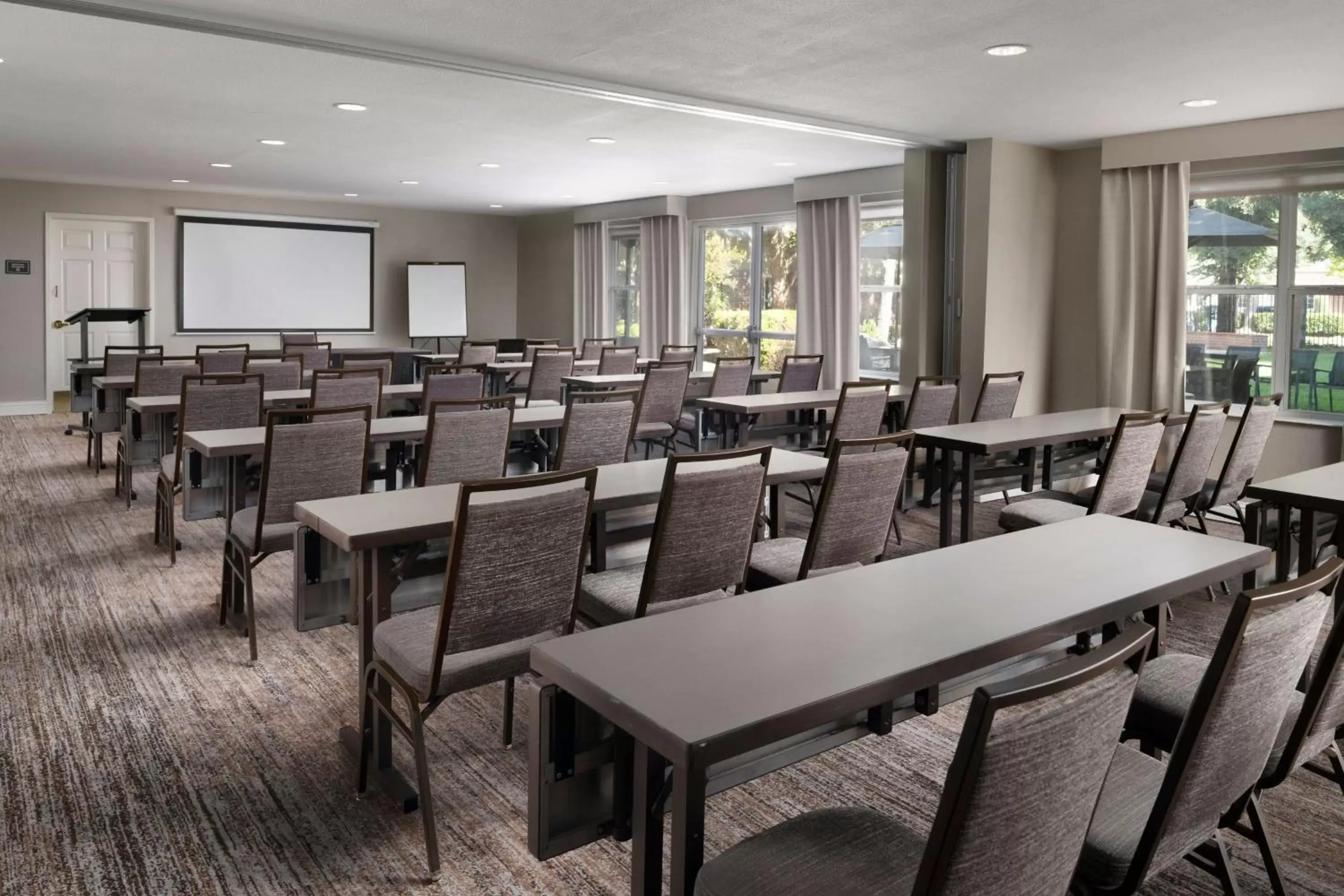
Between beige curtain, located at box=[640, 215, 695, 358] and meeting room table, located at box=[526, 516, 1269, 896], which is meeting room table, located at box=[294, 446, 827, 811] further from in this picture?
beige curtain, located at box=[640, 215, 695, 358]

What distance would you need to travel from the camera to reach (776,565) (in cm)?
311

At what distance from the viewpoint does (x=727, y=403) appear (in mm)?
5777

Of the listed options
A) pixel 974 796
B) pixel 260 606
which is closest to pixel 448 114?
pixel 260 606

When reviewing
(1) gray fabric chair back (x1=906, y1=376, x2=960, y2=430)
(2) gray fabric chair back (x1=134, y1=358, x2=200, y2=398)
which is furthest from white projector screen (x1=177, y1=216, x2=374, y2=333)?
(1) gray fabric chair back (x1=906, y1=376, x2=960, y2=430)

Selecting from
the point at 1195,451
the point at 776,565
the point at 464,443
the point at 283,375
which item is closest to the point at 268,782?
the point at 464,443

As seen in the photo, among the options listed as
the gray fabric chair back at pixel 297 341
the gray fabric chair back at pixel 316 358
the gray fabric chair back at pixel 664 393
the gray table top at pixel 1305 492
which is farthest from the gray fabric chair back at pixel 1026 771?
the gray fabric chair back at pixel 297 341

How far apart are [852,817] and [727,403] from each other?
421cm

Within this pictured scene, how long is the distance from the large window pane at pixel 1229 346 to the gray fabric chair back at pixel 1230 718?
5806mm

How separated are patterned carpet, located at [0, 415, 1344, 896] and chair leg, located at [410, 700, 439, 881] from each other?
5 cm

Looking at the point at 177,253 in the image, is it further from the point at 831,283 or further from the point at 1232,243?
the point at 1232,243

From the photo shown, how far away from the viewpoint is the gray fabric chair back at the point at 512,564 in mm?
2152

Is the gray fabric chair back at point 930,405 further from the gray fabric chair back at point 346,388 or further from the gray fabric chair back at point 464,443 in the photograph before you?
the gray fabric chair back at point 346,388

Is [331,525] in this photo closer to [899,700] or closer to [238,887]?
[238,887]

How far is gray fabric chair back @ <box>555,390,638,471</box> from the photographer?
Answer: 4219 millimetres
